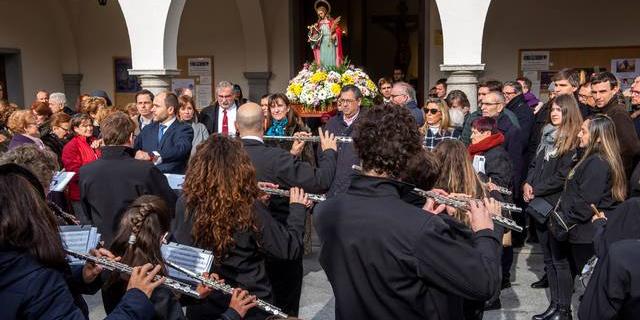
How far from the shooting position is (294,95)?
22.5 ft

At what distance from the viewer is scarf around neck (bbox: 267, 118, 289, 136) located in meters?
6.36

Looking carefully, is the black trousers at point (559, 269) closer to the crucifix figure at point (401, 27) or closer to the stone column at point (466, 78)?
the stone column at point (466, 78)

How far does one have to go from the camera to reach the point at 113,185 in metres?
4.06

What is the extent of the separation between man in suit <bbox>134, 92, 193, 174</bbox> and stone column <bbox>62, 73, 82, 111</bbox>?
8.13 metres

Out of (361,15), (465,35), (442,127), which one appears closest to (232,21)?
(361,15)

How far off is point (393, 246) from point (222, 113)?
17.4 ft

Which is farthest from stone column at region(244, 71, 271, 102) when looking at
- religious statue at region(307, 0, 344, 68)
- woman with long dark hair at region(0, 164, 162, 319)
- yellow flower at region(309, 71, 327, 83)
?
woman with long dark hair at region(0, 164, 162, 319)

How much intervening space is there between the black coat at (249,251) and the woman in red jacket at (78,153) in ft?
9.54

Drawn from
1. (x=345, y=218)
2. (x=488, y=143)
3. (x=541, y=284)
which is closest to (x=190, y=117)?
(x=488, y=143)

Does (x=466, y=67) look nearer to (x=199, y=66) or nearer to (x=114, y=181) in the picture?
(x=114, y=181)

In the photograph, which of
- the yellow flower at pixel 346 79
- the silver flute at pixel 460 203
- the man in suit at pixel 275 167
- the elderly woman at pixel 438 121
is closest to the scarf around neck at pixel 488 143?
the elderly woman at pixel 438 121

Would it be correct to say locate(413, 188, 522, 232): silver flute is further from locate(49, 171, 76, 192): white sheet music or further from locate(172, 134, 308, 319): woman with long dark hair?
locate(49, 171, 76, 192): white sheet music

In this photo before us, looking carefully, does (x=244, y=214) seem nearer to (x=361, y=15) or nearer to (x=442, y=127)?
(x=442, y=127)

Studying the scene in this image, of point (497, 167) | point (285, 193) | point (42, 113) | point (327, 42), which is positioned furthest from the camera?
point (327, 42)
